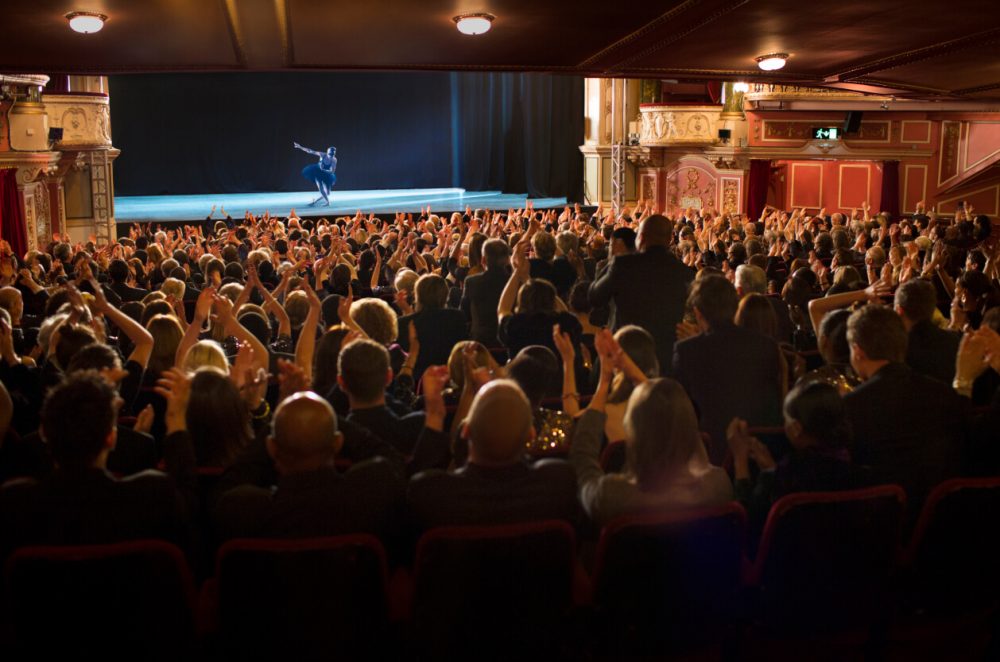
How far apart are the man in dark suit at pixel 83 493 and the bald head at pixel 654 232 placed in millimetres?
3151

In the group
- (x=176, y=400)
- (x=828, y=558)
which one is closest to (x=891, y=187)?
(x=828, y=558)

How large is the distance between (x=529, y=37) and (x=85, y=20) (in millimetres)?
2933


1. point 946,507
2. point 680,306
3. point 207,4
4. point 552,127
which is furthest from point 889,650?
point 552,127

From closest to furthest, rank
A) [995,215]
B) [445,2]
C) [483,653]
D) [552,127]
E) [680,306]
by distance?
[483,653] → [680,306] → [445,2] → [995,215] → [552,127]

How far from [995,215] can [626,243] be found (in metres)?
12.2

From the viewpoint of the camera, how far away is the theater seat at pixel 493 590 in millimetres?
2236

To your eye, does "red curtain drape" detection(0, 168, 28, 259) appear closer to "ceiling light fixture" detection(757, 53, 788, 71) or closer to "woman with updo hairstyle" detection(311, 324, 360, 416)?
"ceiling light fixture" detection(757, 53, 788, 71)

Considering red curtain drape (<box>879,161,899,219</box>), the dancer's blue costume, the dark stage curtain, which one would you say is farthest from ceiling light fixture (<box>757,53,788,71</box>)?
the dancer's blue costume

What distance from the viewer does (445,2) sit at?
17.5 feet

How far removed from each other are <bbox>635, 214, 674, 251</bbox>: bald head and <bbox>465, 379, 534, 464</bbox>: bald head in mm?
2689

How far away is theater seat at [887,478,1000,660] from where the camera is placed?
2.59 metres

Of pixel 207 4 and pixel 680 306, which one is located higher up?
pixel 207 4

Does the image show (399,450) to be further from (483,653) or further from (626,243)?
(626,243)

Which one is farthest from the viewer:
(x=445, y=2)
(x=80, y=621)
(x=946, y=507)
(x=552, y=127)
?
(x=552, y=127)
